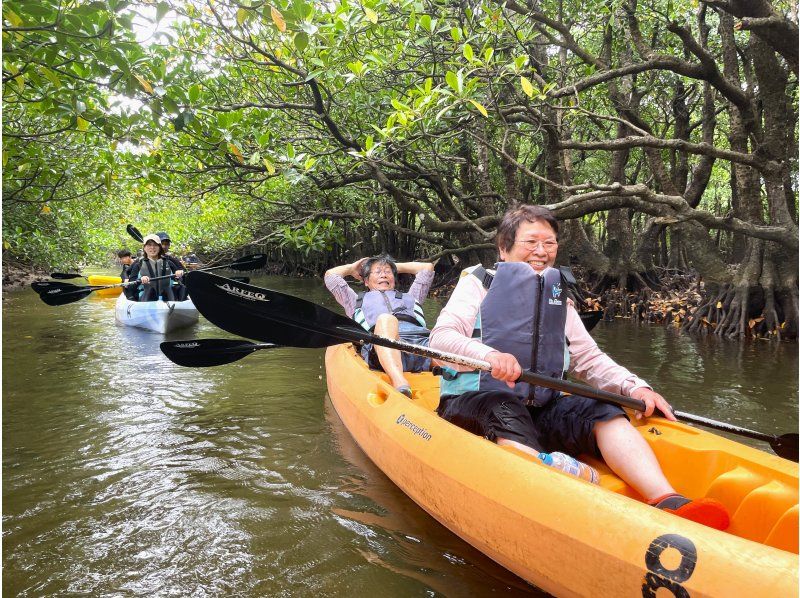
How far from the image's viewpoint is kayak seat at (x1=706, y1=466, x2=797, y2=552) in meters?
1.97

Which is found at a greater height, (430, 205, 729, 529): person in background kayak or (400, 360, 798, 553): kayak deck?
(430, 205, 729, 529): person in background kayak

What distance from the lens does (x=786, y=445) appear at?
Answer: 259 cm

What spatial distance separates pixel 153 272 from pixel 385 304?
5.50 m

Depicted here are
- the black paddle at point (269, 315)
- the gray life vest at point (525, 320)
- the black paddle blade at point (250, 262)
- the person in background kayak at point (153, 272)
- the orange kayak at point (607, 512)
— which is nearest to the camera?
the orange kayak at point (607, 512)

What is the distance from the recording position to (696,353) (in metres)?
6.85

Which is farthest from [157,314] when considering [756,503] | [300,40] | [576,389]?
[756,503]

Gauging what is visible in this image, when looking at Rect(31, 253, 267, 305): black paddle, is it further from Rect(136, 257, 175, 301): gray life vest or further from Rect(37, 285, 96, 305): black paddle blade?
Rect(136, 257, 175, 301): gray life vest

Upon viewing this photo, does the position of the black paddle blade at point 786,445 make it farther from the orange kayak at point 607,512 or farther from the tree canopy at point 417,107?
the tree canopy at point 417,107

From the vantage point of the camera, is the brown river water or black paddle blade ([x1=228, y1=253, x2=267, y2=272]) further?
black paddle blade ([x1=228, y1=253, x2=267, y2=272])

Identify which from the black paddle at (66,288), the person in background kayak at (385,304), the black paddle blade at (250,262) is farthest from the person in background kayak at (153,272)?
the person in background kayak at (385,304)

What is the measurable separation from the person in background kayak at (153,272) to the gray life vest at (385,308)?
4828 millimetres

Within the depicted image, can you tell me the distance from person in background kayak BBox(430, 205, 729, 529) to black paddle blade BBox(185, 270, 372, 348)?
28.4 inches

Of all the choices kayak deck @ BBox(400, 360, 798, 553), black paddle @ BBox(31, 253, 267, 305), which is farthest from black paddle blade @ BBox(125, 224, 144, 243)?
kayak deck @ BBox(400, 360, 798, 553)

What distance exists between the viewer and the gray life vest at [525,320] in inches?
105
